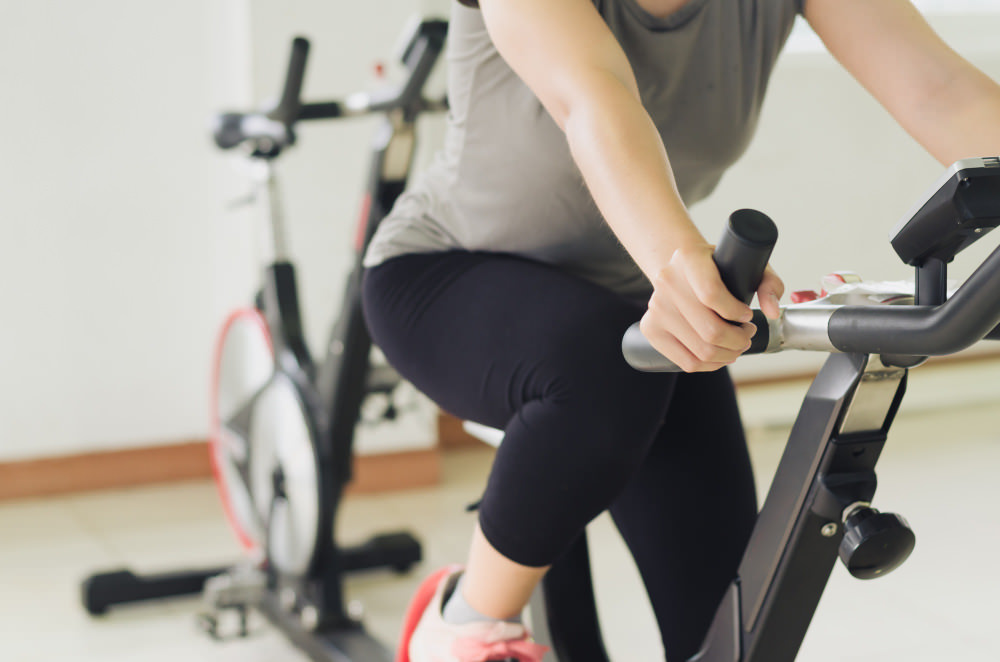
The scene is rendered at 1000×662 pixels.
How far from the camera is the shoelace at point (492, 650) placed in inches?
33.3

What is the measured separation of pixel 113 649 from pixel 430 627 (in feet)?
3.74

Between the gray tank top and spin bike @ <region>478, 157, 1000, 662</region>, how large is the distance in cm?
20

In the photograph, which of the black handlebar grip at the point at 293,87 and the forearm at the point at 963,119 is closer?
the forearm at the point at 963,119

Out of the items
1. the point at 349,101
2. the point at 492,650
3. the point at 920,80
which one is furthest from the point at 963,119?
the point at 349,101

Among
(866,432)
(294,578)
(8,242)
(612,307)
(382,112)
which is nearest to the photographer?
(866,432)

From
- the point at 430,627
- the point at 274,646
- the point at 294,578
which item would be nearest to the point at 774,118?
the point at 430,627

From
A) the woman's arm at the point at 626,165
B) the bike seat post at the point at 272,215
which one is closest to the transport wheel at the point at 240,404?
the bike seat post at the point at 272,215

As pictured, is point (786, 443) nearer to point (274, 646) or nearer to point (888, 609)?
point (888, 609)

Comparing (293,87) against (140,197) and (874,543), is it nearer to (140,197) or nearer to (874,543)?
(140,197)

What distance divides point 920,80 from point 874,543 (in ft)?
1.19

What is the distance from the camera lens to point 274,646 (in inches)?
72.1

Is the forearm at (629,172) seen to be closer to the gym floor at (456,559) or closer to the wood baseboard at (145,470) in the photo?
the gym floor at (456,559)

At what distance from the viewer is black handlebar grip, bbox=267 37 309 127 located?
61.5 inches

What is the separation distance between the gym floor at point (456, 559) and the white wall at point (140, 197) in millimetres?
222
